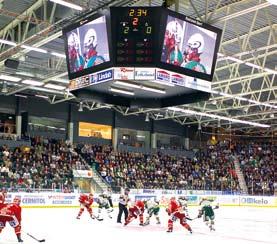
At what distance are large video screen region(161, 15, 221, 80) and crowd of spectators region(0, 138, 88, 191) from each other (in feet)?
45.2

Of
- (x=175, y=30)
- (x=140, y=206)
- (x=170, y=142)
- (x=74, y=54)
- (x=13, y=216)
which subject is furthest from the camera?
(x=170, y=142)

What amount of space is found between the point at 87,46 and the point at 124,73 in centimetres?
111

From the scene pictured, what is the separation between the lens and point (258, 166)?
39.7 meters

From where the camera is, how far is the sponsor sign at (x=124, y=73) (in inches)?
336

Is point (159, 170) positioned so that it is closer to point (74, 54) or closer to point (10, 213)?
point (10, 213)

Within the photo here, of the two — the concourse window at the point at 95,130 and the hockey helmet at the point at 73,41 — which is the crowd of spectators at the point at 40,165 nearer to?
the concourse window at the point at 95,130

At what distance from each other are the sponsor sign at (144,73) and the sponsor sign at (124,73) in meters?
0.08

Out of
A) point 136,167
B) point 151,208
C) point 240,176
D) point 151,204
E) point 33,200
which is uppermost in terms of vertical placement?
point 136,167

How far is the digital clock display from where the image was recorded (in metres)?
8.57

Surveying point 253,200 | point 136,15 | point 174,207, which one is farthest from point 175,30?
point 253,200

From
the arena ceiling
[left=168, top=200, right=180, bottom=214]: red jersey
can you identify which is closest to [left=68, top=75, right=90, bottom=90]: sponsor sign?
the arena ceiling

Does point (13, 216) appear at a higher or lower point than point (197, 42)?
lower

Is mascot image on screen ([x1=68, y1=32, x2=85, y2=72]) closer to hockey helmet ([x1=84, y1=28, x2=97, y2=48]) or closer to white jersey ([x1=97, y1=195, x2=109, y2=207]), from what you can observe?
hockey helmet ([x1=84, y1=28, x2=97, y2=48])

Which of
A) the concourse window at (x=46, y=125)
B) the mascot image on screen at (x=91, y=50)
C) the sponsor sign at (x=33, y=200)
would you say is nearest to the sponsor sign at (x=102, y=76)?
the mascot image on screen at (x=91, y=50)
